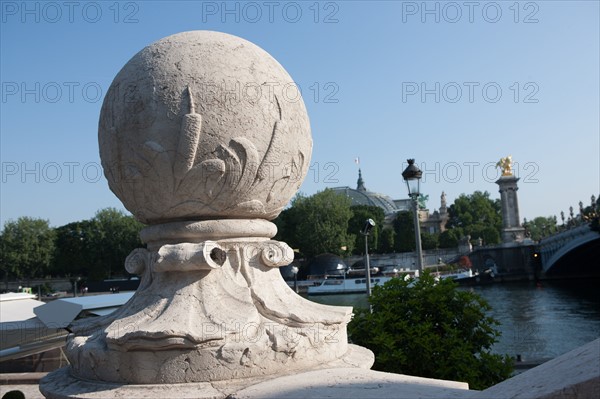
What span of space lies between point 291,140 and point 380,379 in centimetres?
201

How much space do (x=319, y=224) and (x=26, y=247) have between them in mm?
28962

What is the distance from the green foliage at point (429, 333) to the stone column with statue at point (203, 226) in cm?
142

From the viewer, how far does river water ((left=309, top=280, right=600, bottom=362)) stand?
15.7m

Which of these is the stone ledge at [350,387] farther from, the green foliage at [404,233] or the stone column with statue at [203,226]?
the green foliage at [404,233]

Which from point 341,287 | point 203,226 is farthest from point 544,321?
point 203,226

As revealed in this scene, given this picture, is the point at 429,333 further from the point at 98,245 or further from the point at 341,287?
the point at 98,245

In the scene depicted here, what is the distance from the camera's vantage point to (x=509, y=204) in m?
56.1

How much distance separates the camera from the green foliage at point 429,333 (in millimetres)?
5406

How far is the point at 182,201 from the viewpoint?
13.4 ft

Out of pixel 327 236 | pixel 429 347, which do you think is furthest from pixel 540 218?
pixel 429 347

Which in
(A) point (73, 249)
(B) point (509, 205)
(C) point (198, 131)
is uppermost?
(B) point (509, 205)

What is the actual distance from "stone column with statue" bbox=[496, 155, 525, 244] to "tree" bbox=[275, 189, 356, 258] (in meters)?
16.8

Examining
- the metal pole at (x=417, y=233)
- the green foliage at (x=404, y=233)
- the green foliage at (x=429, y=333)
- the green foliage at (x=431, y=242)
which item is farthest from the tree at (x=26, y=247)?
the green foliage at (x=429, y=333)

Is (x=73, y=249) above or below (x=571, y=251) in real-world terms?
above
